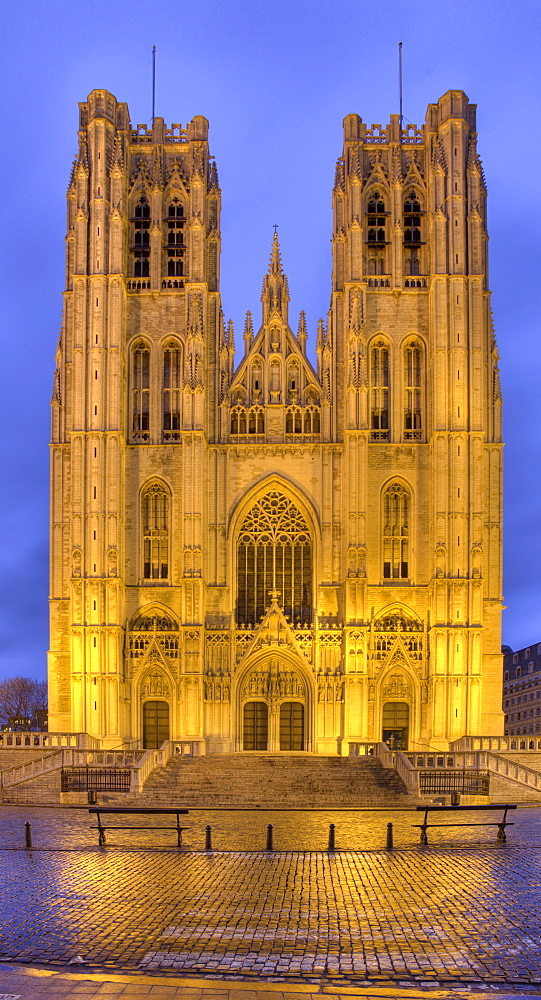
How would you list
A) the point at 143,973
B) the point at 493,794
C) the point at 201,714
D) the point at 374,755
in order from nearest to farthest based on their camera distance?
the point at 143,973
the point at 493,794
the point at 374,755
the point at 201,714

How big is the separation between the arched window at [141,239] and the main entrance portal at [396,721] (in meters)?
21.3

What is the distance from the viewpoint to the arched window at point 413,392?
158ft

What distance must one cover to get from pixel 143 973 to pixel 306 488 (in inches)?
1462

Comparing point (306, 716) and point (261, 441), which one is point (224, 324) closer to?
point (261, 441)

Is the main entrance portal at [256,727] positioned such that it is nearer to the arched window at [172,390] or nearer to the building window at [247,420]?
the building window at [247,420]

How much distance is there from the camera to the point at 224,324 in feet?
163

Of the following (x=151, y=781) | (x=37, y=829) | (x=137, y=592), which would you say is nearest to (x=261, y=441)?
(x=137, y=592)

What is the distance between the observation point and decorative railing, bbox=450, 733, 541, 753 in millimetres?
39125

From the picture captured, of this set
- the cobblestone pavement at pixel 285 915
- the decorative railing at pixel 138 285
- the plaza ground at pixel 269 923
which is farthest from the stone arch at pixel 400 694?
the cobblestone pavement at pixel 285 915

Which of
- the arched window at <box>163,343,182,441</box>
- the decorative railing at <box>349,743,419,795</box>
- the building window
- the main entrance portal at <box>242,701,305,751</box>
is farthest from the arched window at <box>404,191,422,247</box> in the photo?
the decorative railing at <box>349,743,419,795</box>

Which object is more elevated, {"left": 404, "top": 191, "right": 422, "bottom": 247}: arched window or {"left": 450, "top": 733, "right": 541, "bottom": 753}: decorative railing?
{"left": 404, "top": 191, "right": 422, "bottom": 247}: arched window

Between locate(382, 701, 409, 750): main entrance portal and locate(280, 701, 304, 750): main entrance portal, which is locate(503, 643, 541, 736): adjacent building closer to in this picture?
locate(382, 701, 409, 750): main entrance portal

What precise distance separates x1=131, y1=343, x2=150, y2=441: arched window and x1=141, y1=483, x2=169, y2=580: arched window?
7.97 feet

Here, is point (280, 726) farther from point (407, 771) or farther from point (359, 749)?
point (407, 771)
